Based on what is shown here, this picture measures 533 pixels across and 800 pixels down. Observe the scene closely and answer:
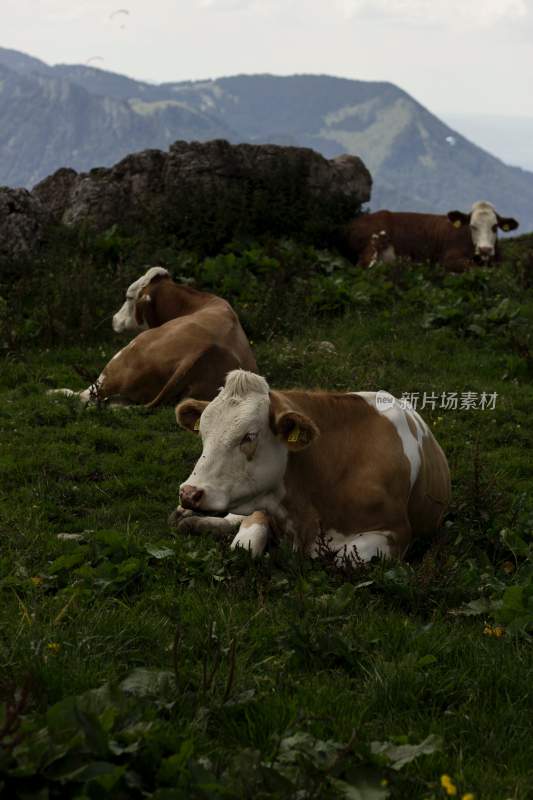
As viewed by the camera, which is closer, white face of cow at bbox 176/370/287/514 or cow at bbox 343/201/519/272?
white face of cow at bbox 176/370/287/514

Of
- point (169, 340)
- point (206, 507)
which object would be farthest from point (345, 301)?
point (206, 507)

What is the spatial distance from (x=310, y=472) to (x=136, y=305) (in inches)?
221

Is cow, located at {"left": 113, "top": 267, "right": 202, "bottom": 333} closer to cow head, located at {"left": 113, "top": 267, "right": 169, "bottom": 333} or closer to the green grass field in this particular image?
cow head, located at {"left": 113, "top": 267, "right": 169, "bottom": 333}

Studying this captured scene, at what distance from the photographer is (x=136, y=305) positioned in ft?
38.0

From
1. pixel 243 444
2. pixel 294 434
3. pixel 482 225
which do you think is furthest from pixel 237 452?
pixel 482 225

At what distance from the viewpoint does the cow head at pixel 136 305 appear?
37.9ft

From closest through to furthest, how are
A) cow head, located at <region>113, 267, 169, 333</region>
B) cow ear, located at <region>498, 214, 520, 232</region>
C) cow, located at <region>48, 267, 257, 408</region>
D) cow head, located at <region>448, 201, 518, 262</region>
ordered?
cow, located at <region>48, 267, 257, 408</region> → cow head, located at <region>113, 267, 169, 333</region> → cow head, located at <region>448, 201, 518, 262</region> → cow ear, located at <region>498, 214, 520, 232</region>

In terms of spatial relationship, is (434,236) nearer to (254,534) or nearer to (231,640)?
(254,534)

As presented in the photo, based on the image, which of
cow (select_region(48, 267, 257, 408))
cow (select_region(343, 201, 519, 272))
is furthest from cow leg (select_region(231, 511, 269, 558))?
cow (select_region(343, 201, 519, 272))

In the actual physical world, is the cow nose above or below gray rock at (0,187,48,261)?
below

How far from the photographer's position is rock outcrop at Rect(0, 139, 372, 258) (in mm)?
16641

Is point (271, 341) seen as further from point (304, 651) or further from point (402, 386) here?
point (304, 651)

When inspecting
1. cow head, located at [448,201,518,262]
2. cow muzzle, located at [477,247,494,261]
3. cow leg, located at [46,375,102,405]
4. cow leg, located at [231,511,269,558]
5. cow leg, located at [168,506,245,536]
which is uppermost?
cow head, located at [448,201,518,262]

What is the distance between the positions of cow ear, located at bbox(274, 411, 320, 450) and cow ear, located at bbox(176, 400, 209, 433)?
0.59m
